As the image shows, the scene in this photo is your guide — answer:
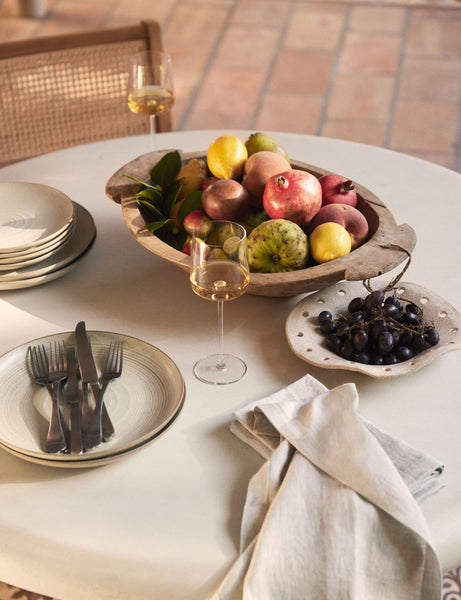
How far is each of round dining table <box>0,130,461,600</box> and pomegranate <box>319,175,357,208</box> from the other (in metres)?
0.14

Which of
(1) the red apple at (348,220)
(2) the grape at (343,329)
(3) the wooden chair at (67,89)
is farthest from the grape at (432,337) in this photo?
(3) the wooden chair at (67,89)

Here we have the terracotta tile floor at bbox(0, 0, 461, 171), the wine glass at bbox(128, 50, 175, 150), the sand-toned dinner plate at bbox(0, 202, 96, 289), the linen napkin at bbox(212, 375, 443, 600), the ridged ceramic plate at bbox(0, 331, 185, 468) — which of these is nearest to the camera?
the linen napkin at bbox(212, 375, 443, 600)

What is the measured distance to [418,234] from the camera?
4.32ft

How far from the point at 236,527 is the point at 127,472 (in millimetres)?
152

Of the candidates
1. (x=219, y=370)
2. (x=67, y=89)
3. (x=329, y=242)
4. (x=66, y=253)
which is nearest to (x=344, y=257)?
(x=329, y=242)

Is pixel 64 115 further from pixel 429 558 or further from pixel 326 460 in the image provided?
pixel 429 558

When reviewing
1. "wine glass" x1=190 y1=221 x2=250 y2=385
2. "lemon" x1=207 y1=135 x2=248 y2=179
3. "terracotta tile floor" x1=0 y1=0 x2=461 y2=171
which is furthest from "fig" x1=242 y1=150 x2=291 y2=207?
"terracotta tile floor" x1=0 y1=0 x2=461 y2=171

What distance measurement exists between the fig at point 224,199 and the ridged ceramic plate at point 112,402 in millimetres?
275

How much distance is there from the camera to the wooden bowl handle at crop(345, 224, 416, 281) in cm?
105

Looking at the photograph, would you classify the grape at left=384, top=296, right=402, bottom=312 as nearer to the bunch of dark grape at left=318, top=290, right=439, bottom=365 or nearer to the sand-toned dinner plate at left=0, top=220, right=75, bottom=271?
the bunch of dark grape at left=318, top=290, right=439, bottom=365

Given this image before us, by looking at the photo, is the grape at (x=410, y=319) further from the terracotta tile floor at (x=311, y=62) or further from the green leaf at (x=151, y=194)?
the terracotta tile floor at (x=311, y=62)

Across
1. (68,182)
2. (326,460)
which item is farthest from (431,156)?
(326,460)

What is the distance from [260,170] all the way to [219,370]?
1.19 ft

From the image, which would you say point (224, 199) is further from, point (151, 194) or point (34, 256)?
point (34, 256)
